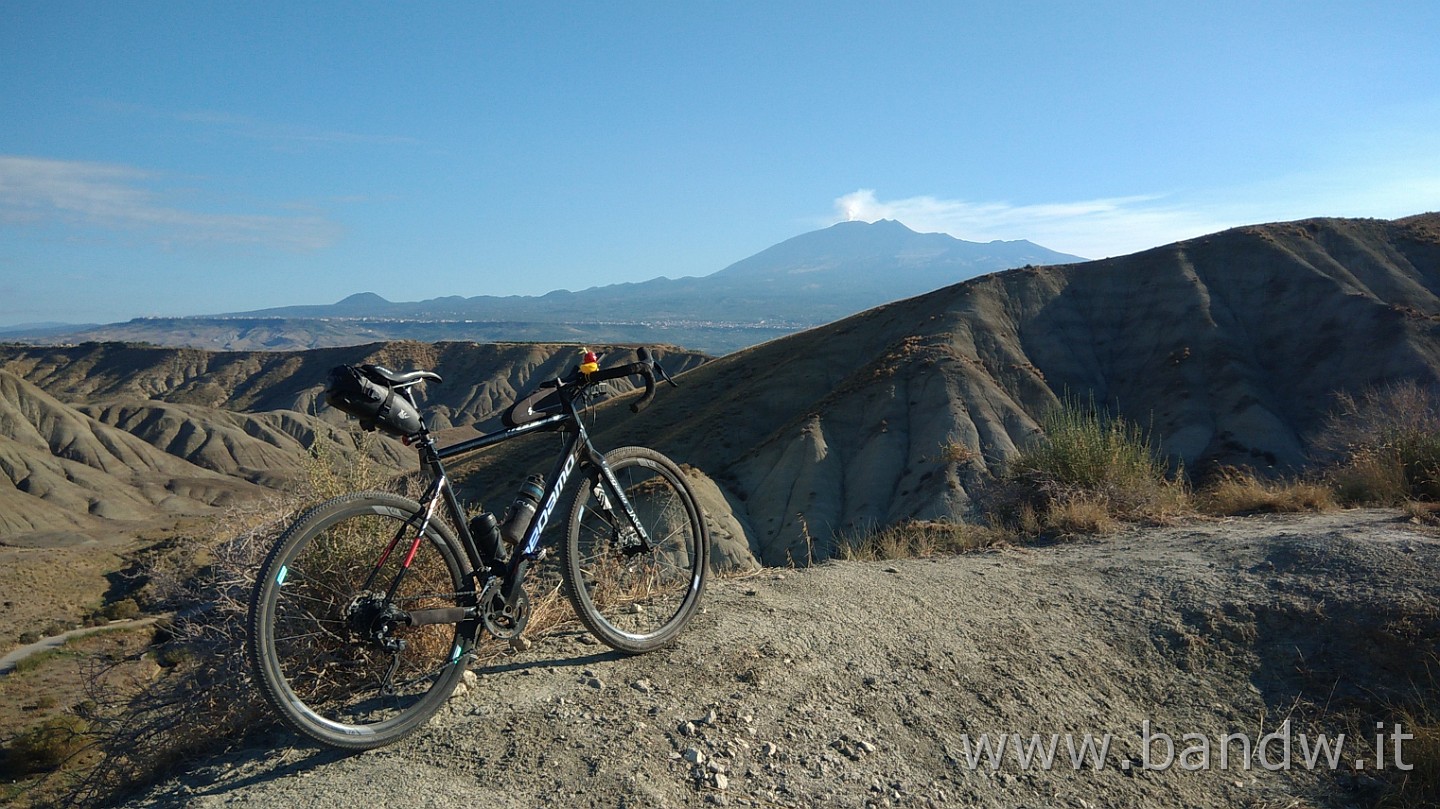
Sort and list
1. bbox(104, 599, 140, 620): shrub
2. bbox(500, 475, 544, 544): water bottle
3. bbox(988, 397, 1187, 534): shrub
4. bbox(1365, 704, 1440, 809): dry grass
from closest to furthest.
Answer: bbox(1365, 704, 1440, 809): dry grass
bbox(500, 475, 544, 544): water bottle
bbox(988, 397, 1187, 534): shrub
bbox(104, 599, 140, 620): shrub

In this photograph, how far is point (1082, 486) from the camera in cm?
843

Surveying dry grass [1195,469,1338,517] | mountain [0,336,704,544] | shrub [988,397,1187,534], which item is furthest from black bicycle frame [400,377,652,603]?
mountain [0,336,704,544]

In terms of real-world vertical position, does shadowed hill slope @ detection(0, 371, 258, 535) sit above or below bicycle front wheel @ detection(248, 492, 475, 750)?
below

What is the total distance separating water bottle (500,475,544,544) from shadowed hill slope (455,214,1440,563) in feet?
83.4

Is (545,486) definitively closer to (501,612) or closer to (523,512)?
(523,512)

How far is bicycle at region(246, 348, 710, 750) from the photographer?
3.28 m

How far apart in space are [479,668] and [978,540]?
5173mm

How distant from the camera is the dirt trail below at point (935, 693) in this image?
3.24 m

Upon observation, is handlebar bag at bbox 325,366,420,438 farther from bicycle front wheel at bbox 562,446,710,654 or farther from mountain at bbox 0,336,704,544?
mountain at bbox 0,336,704,544

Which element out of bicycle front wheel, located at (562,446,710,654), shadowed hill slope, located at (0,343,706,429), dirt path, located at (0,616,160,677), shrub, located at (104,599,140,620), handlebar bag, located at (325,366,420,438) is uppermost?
handlebar bag, located at (325,366,420,438)

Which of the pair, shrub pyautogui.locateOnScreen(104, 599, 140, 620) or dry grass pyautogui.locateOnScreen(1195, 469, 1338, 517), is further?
shrub pyautogui.locateOnScreen(104, 599, 140, 620)

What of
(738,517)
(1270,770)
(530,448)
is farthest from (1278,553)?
(530,448)

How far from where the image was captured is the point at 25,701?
2520 cm

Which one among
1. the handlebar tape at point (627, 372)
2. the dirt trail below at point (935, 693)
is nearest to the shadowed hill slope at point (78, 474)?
the dirt trail below at point (935, 693)
